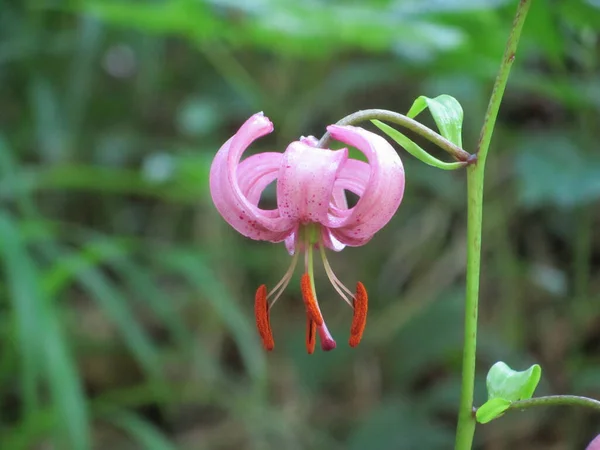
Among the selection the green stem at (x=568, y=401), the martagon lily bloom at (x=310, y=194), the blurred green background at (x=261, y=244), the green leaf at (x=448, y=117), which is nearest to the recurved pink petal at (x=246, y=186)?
the martagon lily bloom at (x=310, y=194)

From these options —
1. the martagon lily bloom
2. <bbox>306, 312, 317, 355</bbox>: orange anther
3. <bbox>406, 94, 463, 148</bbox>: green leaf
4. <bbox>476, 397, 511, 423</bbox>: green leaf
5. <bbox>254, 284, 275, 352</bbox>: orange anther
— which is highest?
<bbox>406, 94, 463, 148</bbox>: green leaf

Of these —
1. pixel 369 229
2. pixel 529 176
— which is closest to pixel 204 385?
pixel 529 176

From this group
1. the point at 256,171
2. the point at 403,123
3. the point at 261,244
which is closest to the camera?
the point at 403,123

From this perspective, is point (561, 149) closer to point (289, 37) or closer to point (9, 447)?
point (289, 37)

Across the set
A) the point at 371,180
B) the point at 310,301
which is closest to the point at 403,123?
the point at 371,180

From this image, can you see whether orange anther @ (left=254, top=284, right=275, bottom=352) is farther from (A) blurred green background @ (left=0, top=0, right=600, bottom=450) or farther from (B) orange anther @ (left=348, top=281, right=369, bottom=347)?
(A) blurred green background @ (left=0, top=0, right=600, bottom=450)

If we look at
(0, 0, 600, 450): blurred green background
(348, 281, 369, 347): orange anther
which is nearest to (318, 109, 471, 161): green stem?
(348, 281, 369, 347): orange anther

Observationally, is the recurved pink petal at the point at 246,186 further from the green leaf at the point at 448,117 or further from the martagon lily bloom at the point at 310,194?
the green leaf at the point at 448,117

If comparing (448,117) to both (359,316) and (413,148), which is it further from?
(359,316)
